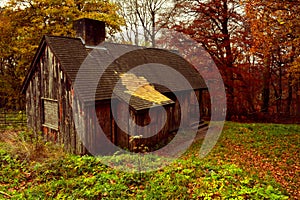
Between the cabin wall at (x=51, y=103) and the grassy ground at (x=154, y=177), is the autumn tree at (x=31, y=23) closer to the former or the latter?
the cabin wall at (x=51, y=103)

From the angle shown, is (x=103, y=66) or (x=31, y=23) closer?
(x=103, y=66)

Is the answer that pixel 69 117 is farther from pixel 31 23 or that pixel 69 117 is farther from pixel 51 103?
pixel 31 23

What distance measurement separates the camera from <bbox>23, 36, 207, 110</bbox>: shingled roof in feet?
35.3

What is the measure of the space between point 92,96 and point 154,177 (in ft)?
15.1

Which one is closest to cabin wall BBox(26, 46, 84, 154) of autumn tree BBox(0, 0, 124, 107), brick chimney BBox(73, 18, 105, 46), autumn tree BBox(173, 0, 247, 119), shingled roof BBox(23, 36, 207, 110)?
shingled roof BBox(23, 36, 207, 110)

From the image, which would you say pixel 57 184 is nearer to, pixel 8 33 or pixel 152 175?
pixel 152 175

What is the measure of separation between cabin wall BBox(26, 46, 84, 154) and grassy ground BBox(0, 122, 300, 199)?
1.07m

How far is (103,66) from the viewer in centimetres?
1241

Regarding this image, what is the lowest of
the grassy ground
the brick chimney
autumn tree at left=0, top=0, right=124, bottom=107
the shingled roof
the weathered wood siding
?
the grassy ground

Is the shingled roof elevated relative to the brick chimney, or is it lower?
lower

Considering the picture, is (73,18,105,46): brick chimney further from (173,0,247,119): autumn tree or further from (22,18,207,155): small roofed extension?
(173,0,247,119): autumn tree

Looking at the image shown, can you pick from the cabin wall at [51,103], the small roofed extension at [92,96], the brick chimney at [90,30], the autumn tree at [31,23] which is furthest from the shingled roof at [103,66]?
the autumn tree at [31,23]

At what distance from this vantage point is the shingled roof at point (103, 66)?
1075cm

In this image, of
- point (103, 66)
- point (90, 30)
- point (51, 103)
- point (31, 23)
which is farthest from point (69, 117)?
point (31, 23)
